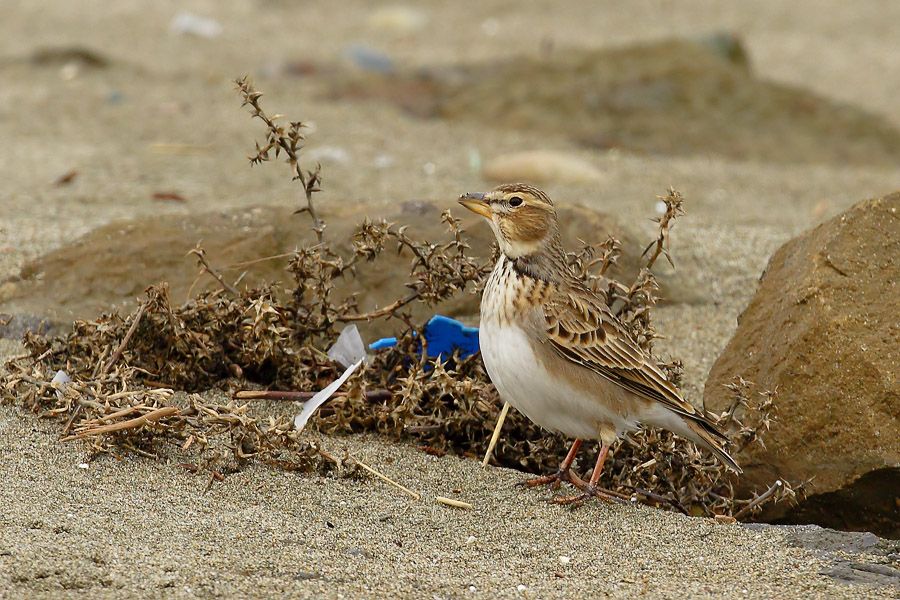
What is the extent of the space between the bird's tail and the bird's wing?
0.13 feet

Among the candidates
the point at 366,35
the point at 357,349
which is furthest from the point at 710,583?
the point at 366,35

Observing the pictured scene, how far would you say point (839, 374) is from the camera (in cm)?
482

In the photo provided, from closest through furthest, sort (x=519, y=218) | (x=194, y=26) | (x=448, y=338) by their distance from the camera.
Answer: (x=519, y=218)
(x=448, y=338)
(x=194, y=26)

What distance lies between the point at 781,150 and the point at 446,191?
3.45 meters

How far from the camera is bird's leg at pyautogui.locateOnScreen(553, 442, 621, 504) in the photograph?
454 centimetres

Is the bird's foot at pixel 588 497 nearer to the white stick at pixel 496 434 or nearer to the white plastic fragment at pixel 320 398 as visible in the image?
the white stick at pixel 496 434

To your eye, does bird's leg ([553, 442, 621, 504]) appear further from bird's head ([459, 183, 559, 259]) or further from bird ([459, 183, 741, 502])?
bird's head ([459, 183, 559, 259])

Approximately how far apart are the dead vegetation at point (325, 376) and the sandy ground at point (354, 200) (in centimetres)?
15

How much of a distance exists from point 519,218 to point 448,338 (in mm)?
705

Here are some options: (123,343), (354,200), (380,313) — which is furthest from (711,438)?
(354,200)

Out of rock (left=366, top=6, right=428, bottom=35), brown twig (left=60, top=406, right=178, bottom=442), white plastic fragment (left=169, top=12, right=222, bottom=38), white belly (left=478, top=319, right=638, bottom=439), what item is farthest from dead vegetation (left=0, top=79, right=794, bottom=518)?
rock (left=366, top=6, right=428, bottom=35)

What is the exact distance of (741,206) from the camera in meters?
9.14

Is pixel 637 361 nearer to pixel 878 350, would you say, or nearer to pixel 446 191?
pixel 878 350

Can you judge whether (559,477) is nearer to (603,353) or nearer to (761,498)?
(603,353)
